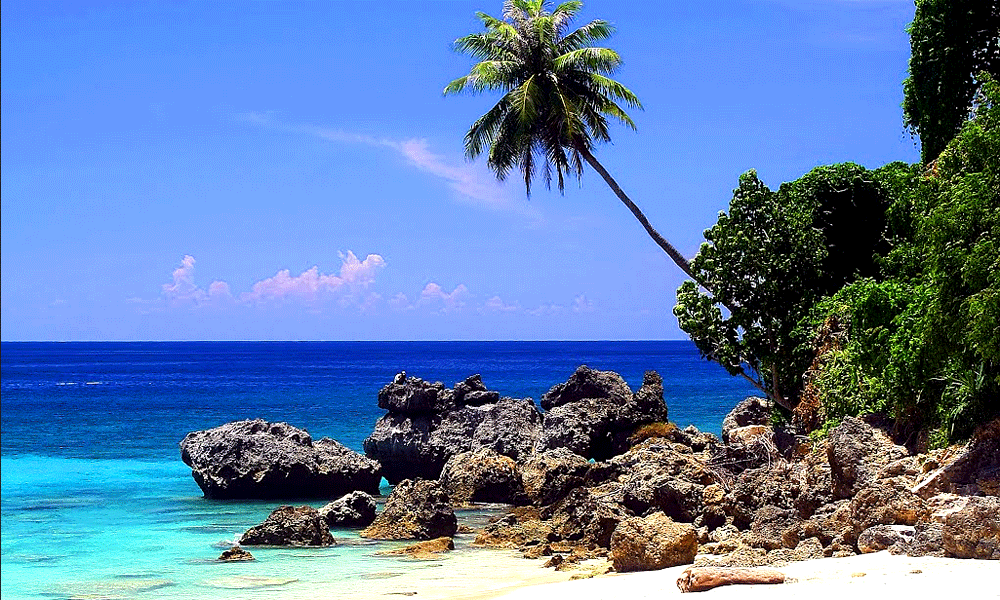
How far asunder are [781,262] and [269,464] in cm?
1269

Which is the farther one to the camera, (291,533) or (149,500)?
(149,500)

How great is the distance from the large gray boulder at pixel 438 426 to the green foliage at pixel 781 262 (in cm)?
600

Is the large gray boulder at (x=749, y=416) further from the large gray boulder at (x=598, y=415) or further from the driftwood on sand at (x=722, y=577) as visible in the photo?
the driftwood on sand at (x=722, y=577)

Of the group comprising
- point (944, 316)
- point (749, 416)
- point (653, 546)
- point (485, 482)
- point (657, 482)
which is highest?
point (944, 316)

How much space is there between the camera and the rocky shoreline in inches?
558

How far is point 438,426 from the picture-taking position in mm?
28266

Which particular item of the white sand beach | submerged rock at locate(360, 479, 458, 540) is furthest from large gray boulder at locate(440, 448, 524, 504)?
the white sand beach

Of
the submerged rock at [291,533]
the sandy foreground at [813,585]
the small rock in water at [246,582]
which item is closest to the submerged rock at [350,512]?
the submerged rock at [291,533]

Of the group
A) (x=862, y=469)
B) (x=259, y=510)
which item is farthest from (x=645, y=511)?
(x=259, y=510)

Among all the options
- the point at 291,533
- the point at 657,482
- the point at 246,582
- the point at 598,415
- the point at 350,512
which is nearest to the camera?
the point at 246,582

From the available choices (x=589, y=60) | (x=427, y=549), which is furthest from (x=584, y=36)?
(x=427, y=549)

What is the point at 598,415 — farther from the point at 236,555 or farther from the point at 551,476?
the point at 236,555

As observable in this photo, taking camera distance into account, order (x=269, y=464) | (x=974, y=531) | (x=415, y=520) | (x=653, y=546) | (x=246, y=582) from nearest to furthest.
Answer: (x=974, y=531)
(x=653, y=546)
(x=246, y=582)
(x=415, y=520)
(x=269, y=464)

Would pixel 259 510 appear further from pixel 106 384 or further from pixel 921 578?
pixel 106 384
